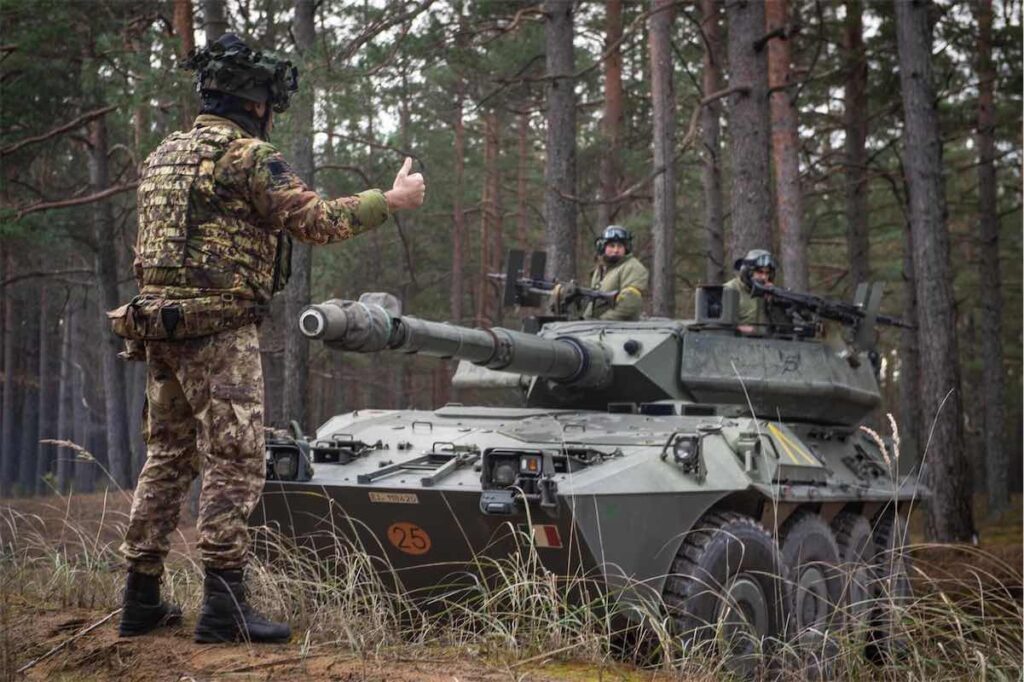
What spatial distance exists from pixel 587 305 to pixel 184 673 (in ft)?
19.3

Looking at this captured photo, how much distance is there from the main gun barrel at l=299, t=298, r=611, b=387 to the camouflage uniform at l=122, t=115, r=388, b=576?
0.43 meters

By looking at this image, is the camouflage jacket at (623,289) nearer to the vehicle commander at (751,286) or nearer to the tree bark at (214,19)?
the vehicle commander at (751,286)

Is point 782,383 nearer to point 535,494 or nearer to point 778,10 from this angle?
point 535,494

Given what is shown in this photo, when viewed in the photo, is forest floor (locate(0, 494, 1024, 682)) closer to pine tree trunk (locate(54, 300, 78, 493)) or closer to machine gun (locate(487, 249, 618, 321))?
machine gun (locate(487, 249, 618, 321))

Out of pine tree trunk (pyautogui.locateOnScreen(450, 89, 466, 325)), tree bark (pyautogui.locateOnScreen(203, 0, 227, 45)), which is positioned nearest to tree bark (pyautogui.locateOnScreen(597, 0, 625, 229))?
pine tree trunk (pyautogui.locateOnScreen(450, 89, 466, 325))

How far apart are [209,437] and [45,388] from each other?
25301 mm

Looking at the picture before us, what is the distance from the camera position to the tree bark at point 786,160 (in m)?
15.9

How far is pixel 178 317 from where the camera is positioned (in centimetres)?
484

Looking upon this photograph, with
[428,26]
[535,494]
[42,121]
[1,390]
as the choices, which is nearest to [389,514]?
[535,494]

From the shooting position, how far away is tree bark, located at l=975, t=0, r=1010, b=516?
63.1 feet

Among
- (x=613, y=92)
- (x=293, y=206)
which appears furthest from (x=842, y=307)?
(x=613, y=92)

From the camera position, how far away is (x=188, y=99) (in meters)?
11.8

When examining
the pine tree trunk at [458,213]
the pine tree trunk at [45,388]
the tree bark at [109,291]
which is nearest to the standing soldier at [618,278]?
the tree bark at [109,291]

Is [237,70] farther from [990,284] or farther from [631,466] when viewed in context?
[990,284]
